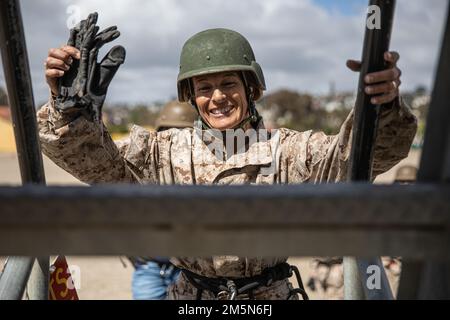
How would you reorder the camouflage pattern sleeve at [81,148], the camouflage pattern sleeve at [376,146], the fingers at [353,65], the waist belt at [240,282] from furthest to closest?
the waist belt at [240,282], the camouflage pattern sleeve at [81,148], the camouflage pattern sleeve at [376,146], the fingers at [353,65]

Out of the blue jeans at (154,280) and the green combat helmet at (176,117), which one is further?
the green combat helmet at (176,117)

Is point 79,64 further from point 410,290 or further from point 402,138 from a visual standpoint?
point 410,290

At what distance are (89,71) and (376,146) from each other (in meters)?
1.07

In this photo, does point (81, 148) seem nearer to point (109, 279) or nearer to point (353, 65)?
point (353, 65)

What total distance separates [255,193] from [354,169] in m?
0.85

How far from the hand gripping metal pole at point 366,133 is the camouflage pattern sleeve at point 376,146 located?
386mm

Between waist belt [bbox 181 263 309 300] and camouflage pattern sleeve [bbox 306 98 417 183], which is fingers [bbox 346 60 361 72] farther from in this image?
waist belt [bbox 181 263 309 300]

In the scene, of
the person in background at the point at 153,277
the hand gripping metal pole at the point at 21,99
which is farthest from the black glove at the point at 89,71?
the person in background at the point at 153,277

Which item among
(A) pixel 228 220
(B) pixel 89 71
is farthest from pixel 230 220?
(B) pixel 89 71

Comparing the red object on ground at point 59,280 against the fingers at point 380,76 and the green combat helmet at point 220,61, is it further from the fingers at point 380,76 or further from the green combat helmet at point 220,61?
the fingers at point 380,76

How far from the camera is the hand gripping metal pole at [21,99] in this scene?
5.11 ft

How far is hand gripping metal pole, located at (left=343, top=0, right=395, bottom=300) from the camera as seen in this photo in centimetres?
146

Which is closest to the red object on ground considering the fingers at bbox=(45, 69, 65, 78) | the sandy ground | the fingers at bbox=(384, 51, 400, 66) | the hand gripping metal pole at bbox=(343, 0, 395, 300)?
the fingers at bbox=(45, 69, 65, 78)

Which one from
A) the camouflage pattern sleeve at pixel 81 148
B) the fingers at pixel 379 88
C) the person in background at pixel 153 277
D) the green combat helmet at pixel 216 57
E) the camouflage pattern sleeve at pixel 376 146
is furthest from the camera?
the person in background at pixel 153 277
